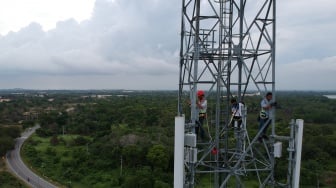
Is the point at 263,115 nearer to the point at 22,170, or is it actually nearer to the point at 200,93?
the point at 200,93

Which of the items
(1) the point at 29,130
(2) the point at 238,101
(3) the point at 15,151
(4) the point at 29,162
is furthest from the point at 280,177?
(1) the point at 29,130

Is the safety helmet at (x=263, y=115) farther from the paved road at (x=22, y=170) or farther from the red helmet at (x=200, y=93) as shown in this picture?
the paved road at (x=22, y=170)

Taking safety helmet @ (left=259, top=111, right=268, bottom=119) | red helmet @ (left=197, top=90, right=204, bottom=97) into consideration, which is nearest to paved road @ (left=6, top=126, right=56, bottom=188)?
red helmet @ (left=197, top=90, right=204, bottom=97)

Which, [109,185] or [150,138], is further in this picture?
[150,138]

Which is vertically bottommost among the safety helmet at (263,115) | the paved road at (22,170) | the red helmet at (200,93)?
the paved road at (22,170)

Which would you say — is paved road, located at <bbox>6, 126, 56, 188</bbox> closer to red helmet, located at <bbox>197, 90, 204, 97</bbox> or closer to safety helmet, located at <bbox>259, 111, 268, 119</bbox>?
red helmet, located at <bbox>197, 90, 204, 97</bbox>

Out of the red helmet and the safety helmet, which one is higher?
the red helmet

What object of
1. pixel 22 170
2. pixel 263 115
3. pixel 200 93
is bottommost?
pixel 22 170

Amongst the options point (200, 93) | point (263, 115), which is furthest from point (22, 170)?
point (263, 115)

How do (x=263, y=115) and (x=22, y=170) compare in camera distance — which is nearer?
(x=263, y=115)

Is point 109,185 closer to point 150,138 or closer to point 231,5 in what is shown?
point 150,138

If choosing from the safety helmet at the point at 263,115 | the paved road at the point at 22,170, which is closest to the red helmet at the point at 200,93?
the safety helmet at the point at 263,115
